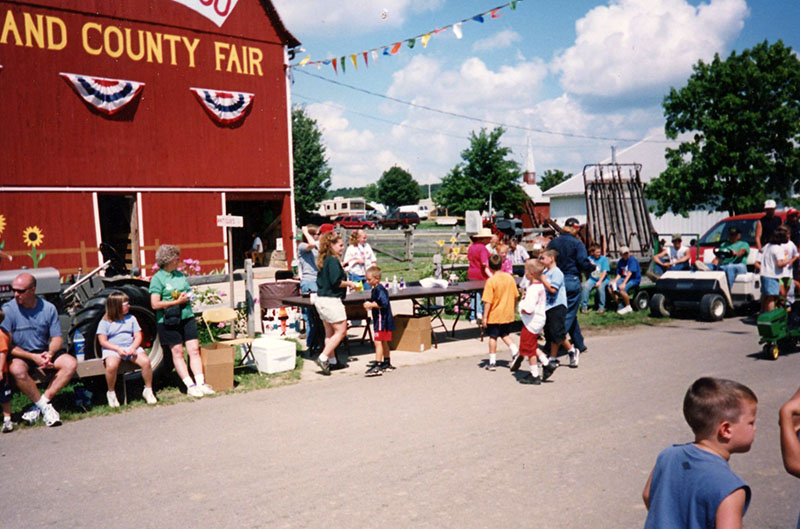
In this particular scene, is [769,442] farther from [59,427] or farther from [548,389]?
[59,427]

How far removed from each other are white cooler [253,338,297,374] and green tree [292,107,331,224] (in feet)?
135

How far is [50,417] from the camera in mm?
6715

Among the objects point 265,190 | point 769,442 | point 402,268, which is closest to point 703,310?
point 769,442

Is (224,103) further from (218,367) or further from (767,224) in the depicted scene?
(767,224)

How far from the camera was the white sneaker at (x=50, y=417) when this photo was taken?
6.71 meters

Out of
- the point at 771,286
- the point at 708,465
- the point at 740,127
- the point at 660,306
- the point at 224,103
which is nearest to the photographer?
the point at 708,465

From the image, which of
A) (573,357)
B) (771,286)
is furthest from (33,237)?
(771,286)

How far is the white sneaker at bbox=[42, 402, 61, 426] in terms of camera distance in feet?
22.0

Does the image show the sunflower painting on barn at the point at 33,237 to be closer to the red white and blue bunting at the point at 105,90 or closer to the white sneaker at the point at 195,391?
the red white and blue bunting at the point at 105,90

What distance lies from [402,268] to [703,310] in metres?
13.5

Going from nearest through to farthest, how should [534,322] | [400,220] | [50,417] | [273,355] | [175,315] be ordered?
1. [50,417]
2. [175,315]
3. [534,322]
4. [273,355]
5. [400,220]

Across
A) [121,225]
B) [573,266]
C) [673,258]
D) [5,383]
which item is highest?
[121,225]

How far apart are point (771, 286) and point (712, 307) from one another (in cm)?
230

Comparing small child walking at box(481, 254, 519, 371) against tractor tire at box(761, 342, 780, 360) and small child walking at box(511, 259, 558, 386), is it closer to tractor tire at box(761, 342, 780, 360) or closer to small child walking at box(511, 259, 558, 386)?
small child walking at box(511, 259, 558, 386)
